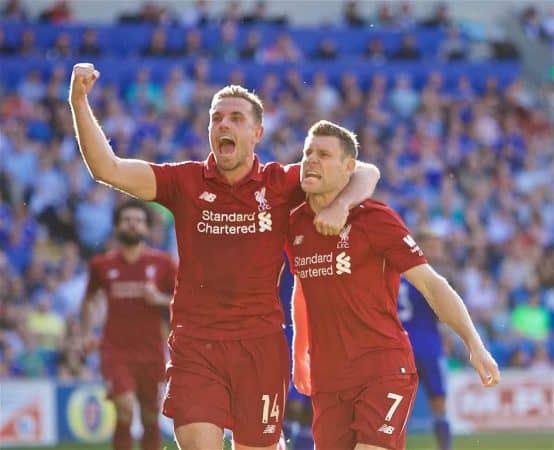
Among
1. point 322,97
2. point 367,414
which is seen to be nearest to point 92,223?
point 322,97

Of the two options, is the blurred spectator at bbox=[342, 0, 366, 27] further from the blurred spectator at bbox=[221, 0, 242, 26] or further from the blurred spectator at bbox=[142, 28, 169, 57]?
the blurred spectator at bbox=[142, 28, 169, 57]

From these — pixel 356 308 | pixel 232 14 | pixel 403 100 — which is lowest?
pixel 356 308

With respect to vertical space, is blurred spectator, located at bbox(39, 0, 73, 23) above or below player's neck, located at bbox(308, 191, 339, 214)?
above

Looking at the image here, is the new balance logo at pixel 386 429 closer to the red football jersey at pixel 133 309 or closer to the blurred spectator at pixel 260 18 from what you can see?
the red football jersey at pixel 133 309

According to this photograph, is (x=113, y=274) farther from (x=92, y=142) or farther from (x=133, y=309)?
(x=92, y=142)

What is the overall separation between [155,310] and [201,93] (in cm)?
1110

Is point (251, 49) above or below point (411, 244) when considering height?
above

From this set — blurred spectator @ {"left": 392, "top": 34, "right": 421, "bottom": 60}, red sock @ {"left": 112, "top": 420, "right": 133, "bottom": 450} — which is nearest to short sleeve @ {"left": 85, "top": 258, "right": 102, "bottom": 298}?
red sock @ {"left": 112, "top": 420, "right": 133, "bottom": 450}

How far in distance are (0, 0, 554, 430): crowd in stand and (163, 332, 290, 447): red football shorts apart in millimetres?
10303

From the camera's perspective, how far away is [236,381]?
802 cm

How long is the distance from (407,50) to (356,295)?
19.2 meters

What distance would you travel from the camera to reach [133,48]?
24.9 meters

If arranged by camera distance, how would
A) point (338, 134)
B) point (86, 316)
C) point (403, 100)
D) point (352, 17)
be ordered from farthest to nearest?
point (352, 17) < point (403, 100) < point (86, 316) < point (338, 134)

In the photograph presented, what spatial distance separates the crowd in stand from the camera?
64.0ft
